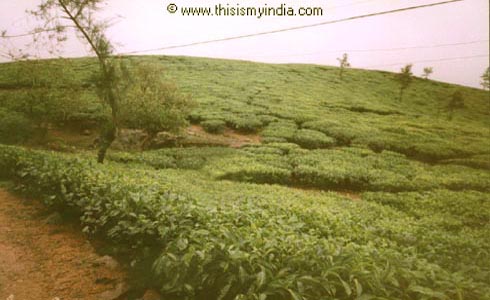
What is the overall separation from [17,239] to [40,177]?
7.63 feet

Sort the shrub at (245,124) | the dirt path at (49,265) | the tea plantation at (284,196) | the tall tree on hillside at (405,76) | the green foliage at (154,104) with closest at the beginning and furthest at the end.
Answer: the tea plantation at (284,196) → the dirt path at (49,265) → the green foliage at (154,104) → the shrub at (245,124) → the tall tree on hillside at (405,76)

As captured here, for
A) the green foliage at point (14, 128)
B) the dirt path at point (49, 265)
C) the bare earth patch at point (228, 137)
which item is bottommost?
the bare earth patch at point (228, 137)

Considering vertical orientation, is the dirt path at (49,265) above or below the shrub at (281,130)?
above

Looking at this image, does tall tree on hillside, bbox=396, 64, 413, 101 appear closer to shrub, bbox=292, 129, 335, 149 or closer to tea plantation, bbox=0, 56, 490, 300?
tea plantation, bbox=0, 56, 490, 300

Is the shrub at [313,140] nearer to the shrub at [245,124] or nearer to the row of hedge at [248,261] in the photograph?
the shrub at [245,124]

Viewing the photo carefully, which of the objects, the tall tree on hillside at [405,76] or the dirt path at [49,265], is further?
the tall tree on hillside at [405,76]

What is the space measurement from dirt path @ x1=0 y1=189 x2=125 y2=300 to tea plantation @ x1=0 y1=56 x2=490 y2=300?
450mm

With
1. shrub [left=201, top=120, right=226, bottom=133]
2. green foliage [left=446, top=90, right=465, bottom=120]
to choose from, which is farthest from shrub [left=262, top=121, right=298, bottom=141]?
green foliage [left=446, top=90, right=465, bottom=120]

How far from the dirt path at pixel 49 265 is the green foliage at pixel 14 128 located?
13.9 metres

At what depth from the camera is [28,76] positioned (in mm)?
22719

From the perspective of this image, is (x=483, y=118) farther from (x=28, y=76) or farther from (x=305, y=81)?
(x=28, y=76)

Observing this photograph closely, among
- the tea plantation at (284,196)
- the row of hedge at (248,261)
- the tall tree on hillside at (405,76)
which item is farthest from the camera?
the tall tree on hillside at (405,76)

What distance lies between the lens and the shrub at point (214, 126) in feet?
94.0

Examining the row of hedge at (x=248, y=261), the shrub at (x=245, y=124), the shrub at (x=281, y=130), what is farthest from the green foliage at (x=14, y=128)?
the row of hedge at (x=248, y=261)
